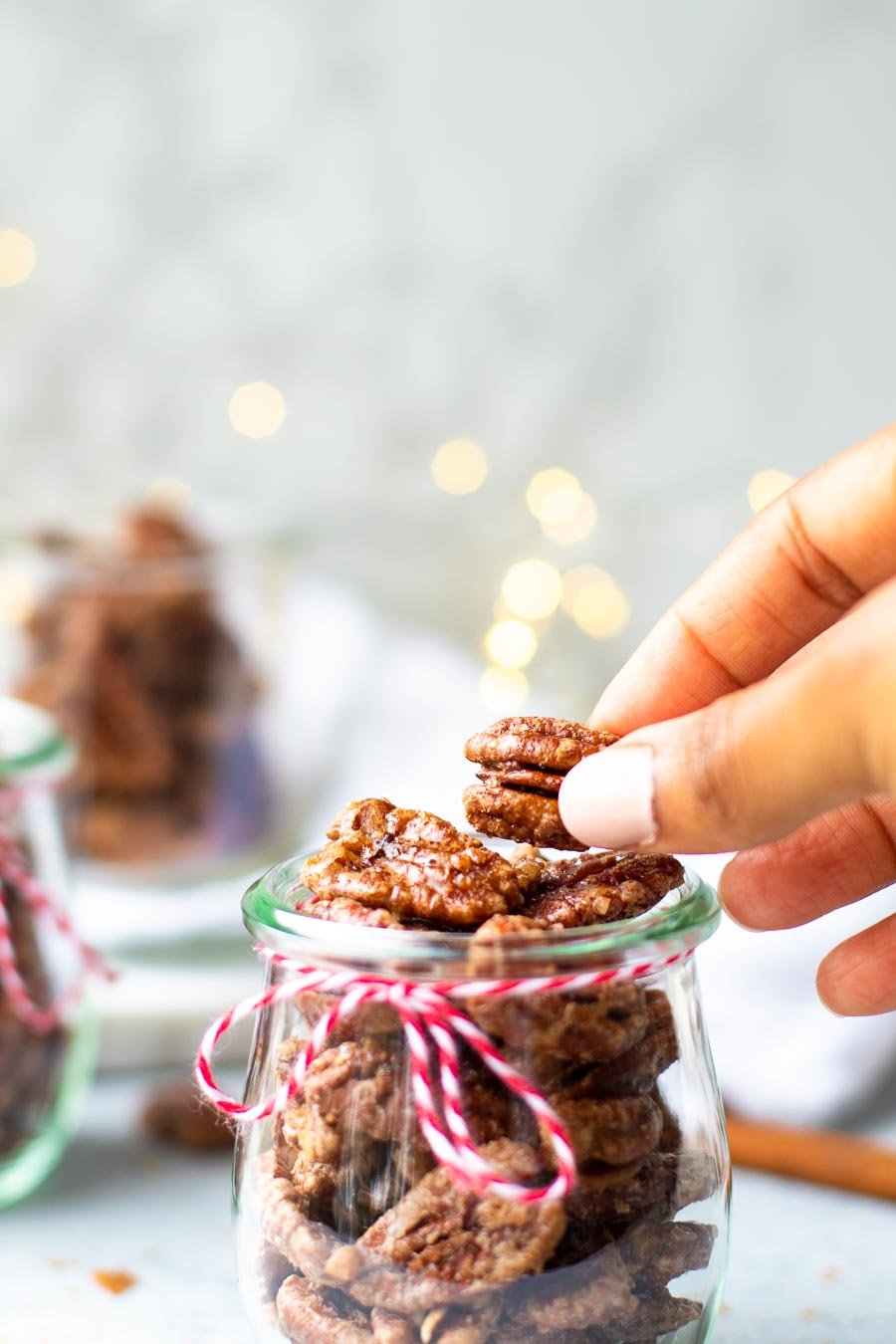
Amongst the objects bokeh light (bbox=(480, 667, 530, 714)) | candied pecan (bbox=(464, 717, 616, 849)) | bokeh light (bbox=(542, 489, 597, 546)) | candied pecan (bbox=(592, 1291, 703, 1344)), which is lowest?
candied pecan (bbox=(592, 1291, 703, 1344))

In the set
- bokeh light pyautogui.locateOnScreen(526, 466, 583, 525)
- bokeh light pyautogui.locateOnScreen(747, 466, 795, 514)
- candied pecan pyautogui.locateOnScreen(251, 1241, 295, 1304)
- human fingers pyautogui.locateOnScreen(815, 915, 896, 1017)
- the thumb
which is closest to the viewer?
the thumb

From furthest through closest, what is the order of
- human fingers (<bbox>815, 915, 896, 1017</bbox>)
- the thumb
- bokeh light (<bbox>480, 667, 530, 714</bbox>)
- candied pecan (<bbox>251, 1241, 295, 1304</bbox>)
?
bokeh light (<bbox>480, 667, 530, 714</bbox>)
human fingers (<bbox>815, 915, 896, 1017</bbox>)
candied pecan (<bbox>251, 1241, 295, 1304</bbox>)
the thumb

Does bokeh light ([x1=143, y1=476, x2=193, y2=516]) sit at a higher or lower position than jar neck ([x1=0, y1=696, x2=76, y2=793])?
higher

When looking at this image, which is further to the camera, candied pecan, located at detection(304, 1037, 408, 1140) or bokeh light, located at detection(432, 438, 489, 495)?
bokeh light, located at detection(432, 438, 489, 495)

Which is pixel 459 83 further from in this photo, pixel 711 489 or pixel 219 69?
pixel 711 489

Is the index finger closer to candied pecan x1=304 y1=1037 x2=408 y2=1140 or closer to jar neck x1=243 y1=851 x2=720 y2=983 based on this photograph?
jar neck x1=243 y1=851 x2=720 y2=983

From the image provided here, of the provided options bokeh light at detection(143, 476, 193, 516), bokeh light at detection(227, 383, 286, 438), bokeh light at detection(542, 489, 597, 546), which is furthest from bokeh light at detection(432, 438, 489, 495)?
bokeh light at detection(143, 476, 193, 516)
